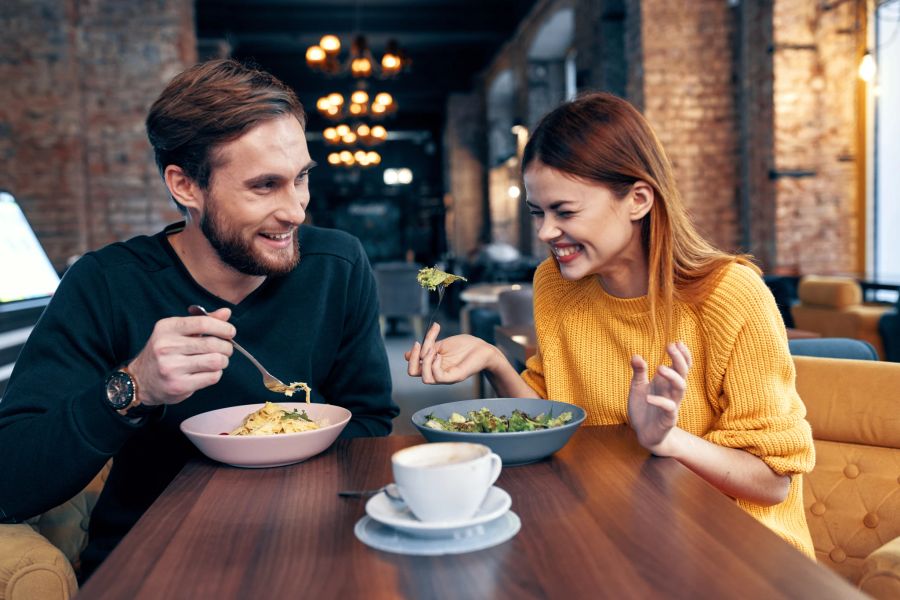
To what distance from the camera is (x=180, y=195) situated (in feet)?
5.28

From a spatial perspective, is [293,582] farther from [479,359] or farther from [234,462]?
[479,359]

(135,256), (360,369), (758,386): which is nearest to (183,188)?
(135,256)

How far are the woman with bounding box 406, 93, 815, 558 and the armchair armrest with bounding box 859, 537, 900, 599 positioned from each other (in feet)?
0.38

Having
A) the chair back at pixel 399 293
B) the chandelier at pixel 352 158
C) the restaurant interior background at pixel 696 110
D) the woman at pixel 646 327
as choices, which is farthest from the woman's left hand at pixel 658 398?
the chandelier at pixel 352 158

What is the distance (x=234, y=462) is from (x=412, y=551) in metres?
0.48

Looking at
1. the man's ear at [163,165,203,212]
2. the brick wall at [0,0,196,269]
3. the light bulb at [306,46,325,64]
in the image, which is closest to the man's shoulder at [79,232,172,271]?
the man's ear at [163,165,203,212]

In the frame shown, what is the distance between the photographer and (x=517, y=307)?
4.42m

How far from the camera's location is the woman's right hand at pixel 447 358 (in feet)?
4.67

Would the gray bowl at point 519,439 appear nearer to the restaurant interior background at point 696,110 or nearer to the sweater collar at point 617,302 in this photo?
the sweater collar at point 617,302

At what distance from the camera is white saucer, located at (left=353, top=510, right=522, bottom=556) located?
0.85 m

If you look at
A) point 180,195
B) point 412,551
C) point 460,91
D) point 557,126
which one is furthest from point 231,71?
point 460,91

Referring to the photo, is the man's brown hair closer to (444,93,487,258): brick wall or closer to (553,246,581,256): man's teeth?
(553,246,581,256): man's teeth

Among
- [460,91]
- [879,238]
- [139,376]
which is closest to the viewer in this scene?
[139,376]

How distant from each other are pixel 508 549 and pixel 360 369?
3.04 ft
